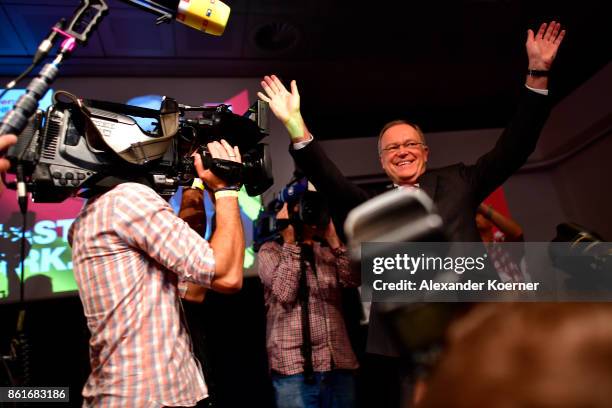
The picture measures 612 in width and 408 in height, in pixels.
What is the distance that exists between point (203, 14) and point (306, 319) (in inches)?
55.9

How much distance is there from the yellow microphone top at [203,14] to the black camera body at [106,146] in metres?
0.21

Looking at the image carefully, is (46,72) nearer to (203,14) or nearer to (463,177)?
(203,14)

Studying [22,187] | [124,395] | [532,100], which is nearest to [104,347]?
[124,395]

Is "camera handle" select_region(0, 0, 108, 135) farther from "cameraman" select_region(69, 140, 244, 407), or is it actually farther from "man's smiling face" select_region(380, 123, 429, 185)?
"man's smiling face" select_region(380, 123, 429, 185)

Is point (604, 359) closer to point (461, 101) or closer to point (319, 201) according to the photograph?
point (319, 201)

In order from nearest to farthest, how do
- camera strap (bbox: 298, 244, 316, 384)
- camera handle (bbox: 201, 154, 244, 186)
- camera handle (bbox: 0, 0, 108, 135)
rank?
1. camera handle (bbox: 0, 0, 108, 135)
2. camera handle (bbox: 201, 154, 244, 186)
3. camera strap (bbox: 298, 244, 316, 384)

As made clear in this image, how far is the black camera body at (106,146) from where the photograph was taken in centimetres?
102

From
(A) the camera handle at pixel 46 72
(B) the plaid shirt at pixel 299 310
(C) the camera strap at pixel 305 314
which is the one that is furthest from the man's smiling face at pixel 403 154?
(A) the camera handle at pixel 46 72

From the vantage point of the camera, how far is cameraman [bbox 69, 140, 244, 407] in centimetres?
98

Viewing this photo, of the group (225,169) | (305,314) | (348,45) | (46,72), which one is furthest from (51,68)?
(348,45)

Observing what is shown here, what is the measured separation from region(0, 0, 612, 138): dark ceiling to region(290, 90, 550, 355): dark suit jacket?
1.56 metres

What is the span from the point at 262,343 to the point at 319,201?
1314 mm

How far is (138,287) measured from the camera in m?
1.03

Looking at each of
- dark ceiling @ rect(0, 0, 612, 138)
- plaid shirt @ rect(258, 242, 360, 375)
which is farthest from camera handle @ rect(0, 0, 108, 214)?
dark ceiling @ rect(0, 0, 612, 138)
